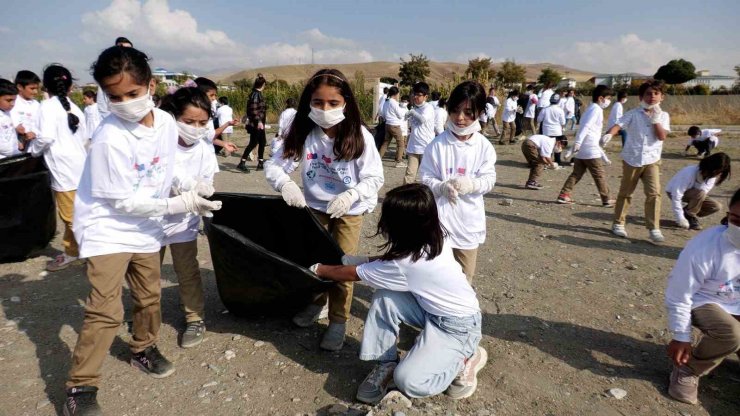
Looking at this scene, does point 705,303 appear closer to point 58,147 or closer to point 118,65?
point 118,65

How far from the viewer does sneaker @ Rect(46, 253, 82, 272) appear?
13.7ft

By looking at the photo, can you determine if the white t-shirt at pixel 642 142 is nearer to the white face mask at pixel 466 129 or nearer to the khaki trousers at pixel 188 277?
the white face mask at pixel 466 129

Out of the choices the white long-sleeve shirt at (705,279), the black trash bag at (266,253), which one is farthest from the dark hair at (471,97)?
the white long-sleeve shirt at (705,279)

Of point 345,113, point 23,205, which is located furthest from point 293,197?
point 23,205

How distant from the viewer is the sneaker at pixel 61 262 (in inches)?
164

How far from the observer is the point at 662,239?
203 inches

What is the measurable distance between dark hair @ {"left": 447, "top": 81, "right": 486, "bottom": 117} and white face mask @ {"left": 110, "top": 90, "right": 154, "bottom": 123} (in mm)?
1787

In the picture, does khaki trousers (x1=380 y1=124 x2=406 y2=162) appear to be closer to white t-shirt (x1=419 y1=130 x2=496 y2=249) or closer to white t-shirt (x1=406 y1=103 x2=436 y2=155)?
white t-shirt (x1=406 y1=103 x2=436 y2=155)

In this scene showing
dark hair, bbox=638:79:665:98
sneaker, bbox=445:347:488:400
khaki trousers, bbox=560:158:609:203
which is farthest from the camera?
khaki trousers, bbox=560:158:609:203

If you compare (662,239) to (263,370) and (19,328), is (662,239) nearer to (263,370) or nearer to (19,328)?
(263,370)

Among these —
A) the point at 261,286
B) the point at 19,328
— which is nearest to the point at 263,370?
the point at 261,286

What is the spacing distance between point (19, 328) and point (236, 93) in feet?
77.4

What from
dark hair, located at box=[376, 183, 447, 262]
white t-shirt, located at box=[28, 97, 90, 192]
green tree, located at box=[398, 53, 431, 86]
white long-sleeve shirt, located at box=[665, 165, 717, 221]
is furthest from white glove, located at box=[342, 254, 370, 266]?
green tree, located at box=[398, 53, 431, 86]

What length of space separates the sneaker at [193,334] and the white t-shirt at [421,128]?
16.6 ft
